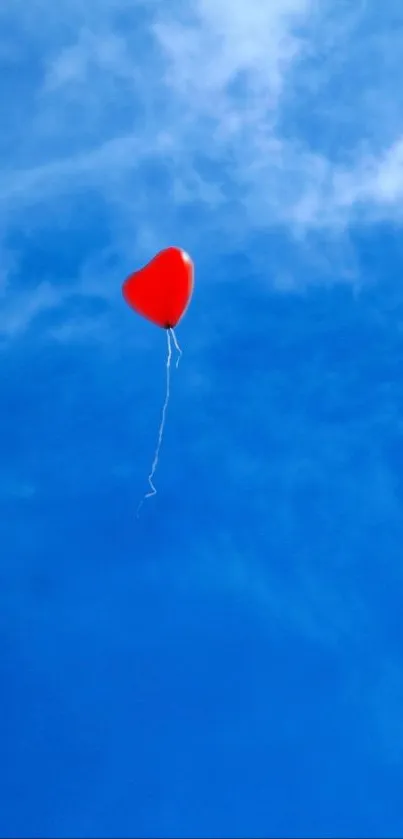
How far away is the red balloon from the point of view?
824cm

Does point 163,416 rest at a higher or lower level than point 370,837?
higher

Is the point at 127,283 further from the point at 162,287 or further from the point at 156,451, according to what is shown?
the point at 156,451

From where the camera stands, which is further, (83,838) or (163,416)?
(163,416)

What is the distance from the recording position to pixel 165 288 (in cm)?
823

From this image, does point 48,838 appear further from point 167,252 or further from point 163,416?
point 167,252

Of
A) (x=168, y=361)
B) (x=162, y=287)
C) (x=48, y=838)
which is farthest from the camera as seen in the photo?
(x=168, y=361)

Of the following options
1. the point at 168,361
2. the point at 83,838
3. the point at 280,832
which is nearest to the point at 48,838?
the point at 83,838

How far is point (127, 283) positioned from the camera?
8500 mm

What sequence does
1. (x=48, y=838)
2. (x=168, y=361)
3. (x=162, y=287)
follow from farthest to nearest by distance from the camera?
(x=168, y=361) → (x=48, y=838) → (x=162, y=287)

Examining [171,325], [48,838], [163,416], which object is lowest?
[48,838]

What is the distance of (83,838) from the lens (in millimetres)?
8797

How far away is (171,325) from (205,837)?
14.0 feet

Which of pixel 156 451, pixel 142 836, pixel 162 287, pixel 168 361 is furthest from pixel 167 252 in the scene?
pixel 142 836

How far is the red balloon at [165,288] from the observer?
8.24 m
